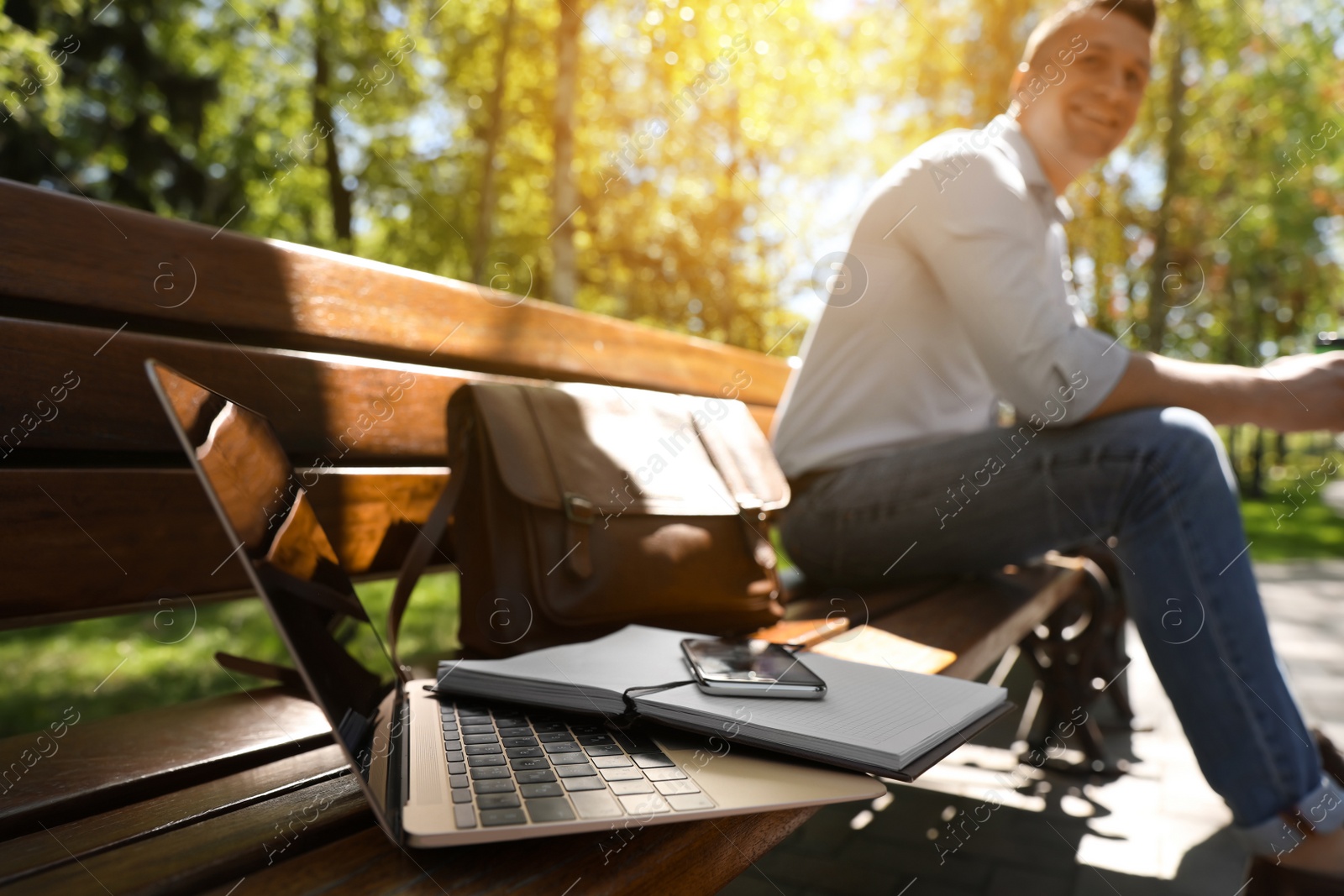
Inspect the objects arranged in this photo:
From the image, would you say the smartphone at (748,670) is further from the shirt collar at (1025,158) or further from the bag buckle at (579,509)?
the shirt collar at (1025,158)

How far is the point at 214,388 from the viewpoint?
1453 millimetres

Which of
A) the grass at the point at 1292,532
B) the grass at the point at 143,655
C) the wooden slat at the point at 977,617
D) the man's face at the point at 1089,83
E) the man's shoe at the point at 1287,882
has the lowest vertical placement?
the grass at the point at 1292,532

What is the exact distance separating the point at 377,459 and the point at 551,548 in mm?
487

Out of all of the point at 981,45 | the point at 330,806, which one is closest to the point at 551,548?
the point at 330,806

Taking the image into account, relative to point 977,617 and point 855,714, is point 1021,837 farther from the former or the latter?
point 855,714

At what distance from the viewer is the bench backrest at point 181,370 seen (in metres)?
1.25

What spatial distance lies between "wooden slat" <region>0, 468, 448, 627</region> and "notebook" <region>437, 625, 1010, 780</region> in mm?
551

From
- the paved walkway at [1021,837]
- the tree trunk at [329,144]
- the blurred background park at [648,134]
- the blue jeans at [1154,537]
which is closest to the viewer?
the blue jeans at [1154,537]

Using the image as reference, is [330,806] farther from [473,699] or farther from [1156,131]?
A: [1156,131]

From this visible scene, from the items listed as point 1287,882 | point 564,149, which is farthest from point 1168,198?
point 1287,882

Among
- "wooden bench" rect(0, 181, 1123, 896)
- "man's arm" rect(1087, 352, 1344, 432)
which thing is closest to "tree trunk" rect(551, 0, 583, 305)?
"wooden bench" rect(0, 181, 1123, 896)

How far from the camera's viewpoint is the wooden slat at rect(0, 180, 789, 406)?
1274mm

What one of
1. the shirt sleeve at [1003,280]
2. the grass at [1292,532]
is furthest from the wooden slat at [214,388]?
the grass at [1292,532]

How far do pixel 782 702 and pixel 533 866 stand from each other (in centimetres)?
39
